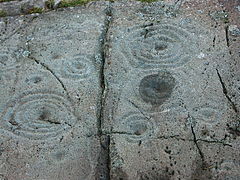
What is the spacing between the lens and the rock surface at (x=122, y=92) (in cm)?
221

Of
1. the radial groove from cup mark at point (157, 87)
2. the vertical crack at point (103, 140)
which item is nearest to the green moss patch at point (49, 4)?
the vertical crack at point (103, 140)

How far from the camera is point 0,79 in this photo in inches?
106

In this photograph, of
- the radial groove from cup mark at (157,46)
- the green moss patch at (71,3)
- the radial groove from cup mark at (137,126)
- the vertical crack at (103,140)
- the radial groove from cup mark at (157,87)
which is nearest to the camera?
the vertical crack at (103,140)

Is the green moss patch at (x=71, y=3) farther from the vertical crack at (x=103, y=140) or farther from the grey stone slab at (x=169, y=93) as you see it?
the vertical crack at (x=103, y=140)

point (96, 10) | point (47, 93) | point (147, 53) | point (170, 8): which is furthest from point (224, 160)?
point (96, 10)

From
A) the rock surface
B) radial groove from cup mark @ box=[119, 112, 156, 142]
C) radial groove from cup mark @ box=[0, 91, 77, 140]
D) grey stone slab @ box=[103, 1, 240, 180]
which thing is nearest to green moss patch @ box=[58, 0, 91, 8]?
the rock surface

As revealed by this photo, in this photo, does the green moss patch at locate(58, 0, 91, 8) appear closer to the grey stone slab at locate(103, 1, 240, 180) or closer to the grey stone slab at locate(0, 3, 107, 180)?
the grey stone slab at locate(0, 3, 107, 180)

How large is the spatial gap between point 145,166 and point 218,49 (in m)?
1.01

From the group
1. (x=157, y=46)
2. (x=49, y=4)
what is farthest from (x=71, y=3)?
(x=157, y=46)

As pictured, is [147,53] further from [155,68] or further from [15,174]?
[15,174]

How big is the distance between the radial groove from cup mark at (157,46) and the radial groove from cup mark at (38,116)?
567 millimetres

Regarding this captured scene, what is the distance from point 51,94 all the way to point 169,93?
724 mm

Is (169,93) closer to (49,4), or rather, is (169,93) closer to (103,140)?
(103,140)

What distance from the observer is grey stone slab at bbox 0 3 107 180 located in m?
2.25
